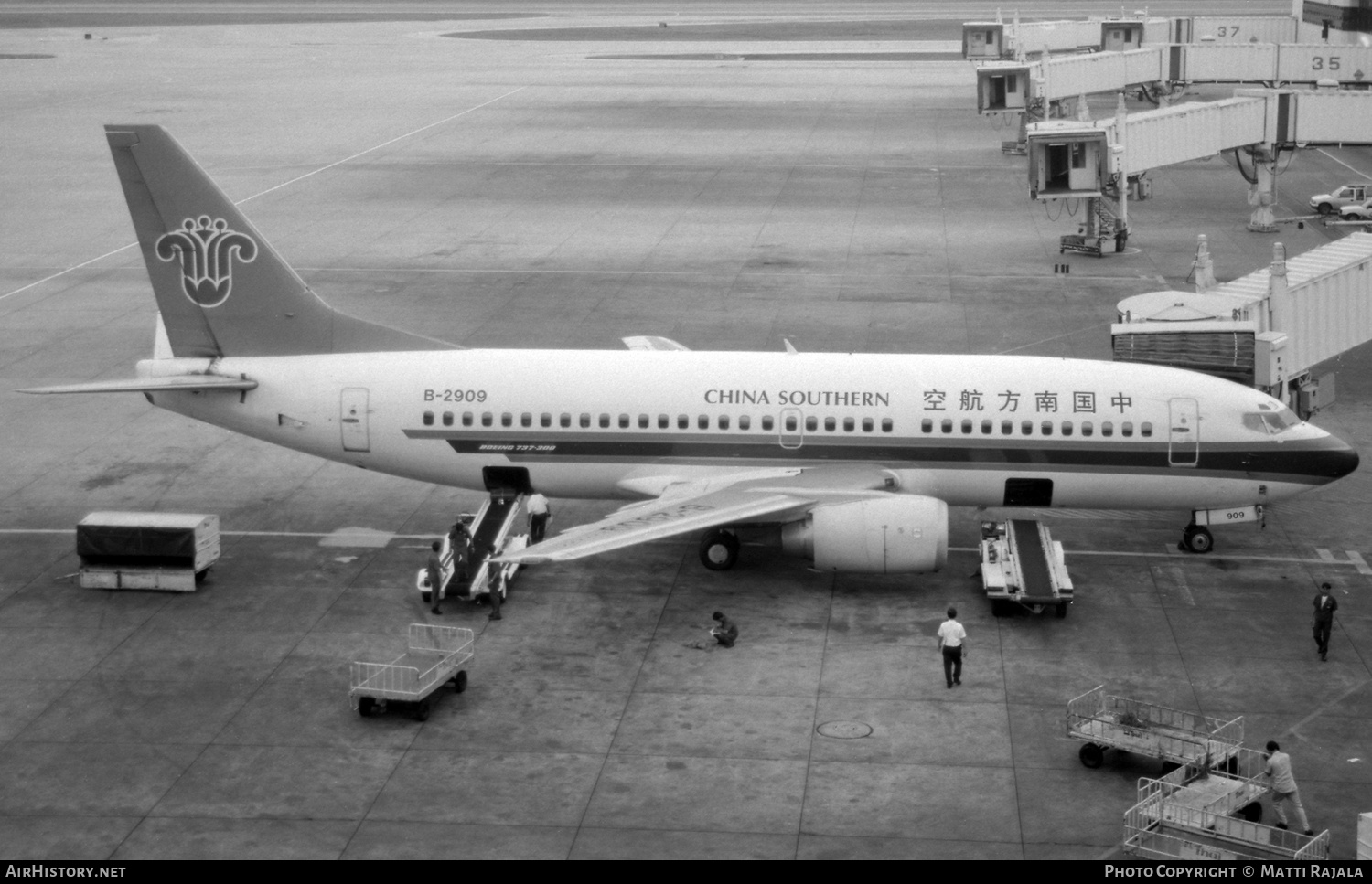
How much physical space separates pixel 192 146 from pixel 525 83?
39723mm

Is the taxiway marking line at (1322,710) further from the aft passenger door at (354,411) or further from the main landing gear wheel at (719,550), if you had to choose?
the aft passenger door at (354,411)

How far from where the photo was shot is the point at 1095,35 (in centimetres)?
11125

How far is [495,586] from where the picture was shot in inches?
1259

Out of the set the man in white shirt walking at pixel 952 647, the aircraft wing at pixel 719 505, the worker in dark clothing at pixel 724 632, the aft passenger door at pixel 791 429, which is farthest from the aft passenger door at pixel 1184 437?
the worker in dark clothing at pixel 724 632

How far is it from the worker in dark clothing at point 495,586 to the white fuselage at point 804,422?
3668 millimetres

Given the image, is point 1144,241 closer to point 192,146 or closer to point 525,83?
point 192,146

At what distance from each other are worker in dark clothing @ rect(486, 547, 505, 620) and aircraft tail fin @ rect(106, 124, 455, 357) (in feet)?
20.7

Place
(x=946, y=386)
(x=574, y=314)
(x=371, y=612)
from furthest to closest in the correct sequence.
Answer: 1. (x=574, y=314)
2. (x=946, y=386)
3. (x=371, y=612)

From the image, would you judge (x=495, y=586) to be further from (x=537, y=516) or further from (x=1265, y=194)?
(x=1265, y=194)

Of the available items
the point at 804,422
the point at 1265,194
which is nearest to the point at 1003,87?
the point at 1265,194

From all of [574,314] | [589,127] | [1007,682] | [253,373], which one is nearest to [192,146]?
[589,127]

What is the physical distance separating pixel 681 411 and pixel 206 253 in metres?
10.8

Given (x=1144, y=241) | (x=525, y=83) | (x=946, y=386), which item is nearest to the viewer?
(x=946, y=386)

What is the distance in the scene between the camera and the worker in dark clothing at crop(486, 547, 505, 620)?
31.9 m
